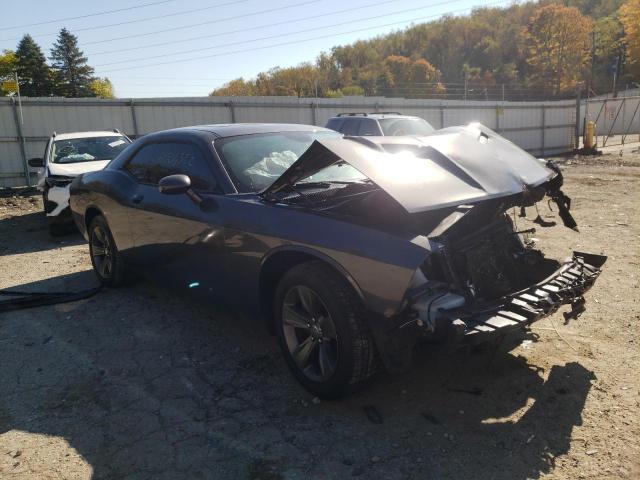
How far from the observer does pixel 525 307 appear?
2729 mm

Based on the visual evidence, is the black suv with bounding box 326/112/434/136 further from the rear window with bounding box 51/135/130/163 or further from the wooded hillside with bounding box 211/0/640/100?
the wooded hillside with bounding box 211/0/640/100

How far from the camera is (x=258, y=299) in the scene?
11.2ft

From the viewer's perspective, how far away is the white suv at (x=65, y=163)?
329 inches

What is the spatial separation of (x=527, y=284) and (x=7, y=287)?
5762mm

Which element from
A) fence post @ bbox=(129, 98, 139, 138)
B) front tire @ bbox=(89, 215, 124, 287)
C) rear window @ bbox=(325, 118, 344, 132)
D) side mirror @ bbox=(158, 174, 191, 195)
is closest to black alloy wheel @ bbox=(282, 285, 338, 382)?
side mirror @ bbox=(158, 174, 191, 195)

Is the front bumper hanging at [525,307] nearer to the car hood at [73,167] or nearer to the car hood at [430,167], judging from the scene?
the car hood at [430,167]

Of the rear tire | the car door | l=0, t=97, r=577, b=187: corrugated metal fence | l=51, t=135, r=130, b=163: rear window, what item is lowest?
the rear tire

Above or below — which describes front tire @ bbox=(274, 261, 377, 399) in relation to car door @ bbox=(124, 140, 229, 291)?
below

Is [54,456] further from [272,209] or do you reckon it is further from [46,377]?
[272,209]

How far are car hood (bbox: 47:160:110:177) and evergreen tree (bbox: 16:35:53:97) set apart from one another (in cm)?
6811

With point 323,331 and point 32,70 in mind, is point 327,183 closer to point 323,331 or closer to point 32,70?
point 323,331

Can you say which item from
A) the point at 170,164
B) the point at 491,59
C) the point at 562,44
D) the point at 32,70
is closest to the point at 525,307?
the point at 170,164

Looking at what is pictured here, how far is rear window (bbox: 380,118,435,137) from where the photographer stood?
1142 cm

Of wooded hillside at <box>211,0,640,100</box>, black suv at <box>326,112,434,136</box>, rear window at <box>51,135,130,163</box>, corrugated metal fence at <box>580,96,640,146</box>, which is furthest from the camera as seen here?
wooded hillside at <box>211,0,640,100</box>
